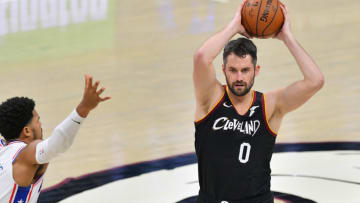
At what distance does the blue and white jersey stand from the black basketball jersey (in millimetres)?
1171

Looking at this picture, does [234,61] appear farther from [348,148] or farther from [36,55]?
[36,55]

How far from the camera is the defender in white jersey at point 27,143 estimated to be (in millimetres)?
4816

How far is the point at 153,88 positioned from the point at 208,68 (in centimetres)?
577

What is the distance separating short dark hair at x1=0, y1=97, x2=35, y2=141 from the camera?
16.9 feet

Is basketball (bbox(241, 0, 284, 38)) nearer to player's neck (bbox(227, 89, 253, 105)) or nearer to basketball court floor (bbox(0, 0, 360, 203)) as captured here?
player's neck (bbox(227, 89, 253, 105))

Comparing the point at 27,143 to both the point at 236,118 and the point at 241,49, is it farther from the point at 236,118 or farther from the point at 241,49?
the point at 241,49

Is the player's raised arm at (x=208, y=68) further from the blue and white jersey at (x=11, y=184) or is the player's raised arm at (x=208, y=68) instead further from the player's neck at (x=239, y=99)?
the blue and white jersey at (x=11, y=184)

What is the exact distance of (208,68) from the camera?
16.8ft

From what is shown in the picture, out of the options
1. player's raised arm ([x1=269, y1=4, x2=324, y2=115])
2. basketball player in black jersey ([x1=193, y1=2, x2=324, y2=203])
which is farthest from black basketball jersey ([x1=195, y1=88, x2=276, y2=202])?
player's raised arm ([x1=269, y1=4, x2=324, y2=115])

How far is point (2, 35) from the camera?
45.7 ft

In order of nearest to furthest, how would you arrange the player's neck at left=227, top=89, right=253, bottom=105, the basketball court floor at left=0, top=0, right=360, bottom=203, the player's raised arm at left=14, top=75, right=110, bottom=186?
the player's raised arm at left=14, top=75, right=110, bottom=186, the player's neck at left=227, top=89, right=253, bottom=105, the basketball court floor at left=0, top=0, right=360, bottom=203

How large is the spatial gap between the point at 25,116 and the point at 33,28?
9.36 metres

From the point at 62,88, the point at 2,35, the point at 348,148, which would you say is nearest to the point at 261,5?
the point at 348,148

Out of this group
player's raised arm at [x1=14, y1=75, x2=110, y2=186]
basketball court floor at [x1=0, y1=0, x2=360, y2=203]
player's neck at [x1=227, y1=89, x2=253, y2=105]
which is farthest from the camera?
basketball court floor at [x1=0, y1=0, x2=360, y2=203]
